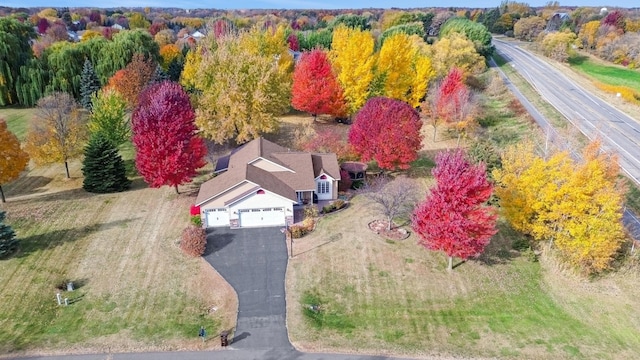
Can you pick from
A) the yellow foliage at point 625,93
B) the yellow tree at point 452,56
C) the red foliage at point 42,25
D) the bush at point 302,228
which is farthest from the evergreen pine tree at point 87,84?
the red foliage at point 42,25

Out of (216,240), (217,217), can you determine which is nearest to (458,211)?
(216,240)

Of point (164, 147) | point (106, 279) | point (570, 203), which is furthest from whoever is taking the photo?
point (164, 147)

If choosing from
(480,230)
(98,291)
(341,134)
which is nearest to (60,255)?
(98,291)

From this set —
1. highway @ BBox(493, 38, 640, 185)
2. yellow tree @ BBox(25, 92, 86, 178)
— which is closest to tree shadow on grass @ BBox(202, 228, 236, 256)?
yellow tree @ BBox(25, 92, 86, 178)

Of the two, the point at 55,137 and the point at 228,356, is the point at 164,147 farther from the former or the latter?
the point at 228,356

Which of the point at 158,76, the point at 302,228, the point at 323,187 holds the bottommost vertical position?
the point at 302,228

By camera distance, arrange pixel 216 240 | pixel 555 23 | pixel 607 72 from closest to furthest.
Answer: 1. pixel 216 240
2. pixel 607 72
3. pixel 555 23
